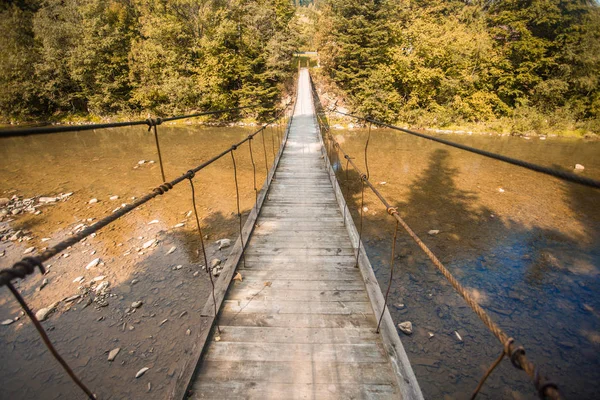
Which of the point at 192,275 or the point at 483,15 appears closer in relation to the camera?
the point at 192,275

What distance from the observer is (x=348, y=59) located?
48.5 ft

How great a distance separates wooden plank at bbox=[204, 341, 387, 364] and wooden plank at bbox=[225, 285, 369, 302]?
0.45m

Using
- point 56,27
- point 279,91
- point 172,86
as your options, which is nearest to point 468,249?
point 279,91

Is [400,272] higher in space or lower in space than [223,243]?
lower

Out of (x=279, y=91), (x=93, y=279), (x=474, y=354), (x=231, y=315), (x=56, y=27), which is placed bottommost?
(x=474, y=354)

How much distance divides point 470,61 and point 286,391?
18.3 meters

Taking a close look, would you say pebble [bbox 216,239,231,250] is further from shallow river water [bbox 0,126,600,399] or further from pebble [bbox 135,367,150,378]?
pebble [bbox 135,367,150,378]

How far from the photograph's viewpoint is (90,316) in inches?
126

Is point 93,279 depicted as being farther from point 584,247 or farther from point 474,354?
point 584,247

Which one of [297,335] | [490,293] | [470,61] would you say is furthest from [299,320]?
[470,61]

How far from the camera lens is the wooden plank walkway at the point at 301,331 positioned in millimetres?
1672

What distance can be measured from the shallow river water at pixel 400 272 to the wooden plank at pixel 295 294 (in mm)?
675

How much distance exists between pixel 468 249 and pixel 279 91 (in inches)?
560

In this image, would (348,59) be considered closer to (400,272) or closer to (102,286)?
(400,272)
